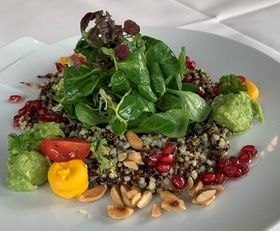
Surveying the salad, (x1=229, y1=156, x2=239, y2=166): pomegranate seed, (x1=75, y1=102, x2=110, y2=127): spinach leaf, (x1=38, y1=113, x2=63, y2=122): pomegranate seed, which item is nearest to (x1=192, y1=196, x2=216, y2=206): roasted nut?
the salad

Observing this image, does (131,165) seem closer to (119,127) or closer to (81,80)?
(119,127)

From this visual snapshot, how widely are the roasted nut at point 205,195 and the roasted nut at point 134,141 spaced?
0.57ft

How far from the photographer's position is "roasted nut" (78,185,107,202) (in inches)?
59.0

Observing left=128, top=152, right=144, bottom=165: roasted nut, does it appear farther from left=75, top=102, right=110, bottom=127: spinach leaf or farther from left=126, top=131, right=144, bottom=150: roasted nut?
left=75, top=102, right=110, bottom=127: spinach leaf

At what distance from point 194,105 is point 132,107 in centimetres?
15

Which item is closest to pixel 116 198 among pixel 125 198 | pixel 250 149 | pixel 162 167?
pixel 125 198

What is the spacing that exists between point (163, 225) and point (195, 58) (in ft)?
2.24

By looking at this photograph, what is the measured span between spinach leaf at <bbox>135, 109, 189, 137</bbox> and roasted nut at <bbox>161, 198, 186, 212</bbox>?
0.17m

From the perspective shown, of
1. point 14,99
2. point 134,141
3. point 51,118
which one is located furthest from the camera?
point 14,99

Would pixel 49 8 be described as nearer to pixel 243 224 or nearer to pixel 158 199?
pixel 158 199

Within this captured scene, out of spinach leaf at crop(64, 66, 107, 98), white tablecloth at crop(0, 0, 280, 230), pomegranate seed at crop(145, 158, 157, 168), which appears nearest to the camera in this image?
pomegranate seed at crop(145, 158, 157, 168)

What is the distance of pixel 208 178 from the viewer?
59.2 inches

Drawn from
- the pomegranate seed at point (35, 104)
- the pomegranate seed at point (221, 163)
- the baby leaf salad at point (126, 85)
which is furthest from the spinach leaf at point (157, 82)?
the pomegranate seed at point (35, 104)

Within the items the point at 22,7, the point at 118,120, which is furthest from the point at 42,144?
the point at 22,7
